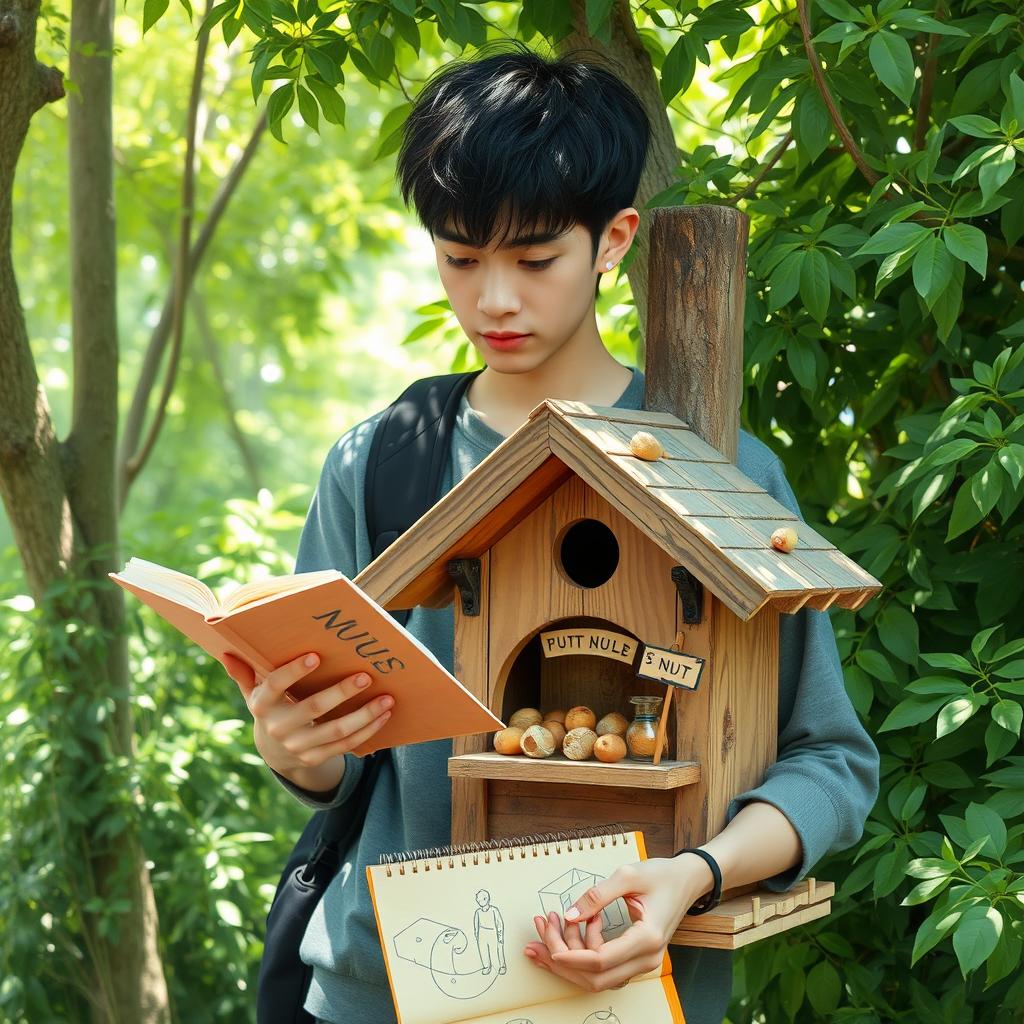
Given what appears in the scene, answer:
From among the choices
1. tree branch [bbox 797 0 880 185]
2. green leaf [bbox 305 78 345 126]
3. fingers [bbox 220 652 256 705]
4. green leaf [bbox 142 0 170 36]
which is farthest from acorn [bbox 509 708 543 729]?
green leaf [bbox 142 0 170 36]

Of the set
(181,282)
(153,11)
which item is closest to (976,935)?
(153,11)

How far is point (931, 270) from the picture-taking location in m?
2.19

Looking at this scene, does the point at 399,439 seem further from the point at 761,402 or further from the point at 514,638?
the point at 761,402

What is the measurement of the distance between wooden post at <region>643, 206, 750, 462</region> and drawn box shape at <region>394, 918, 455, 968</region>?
81 centimetres

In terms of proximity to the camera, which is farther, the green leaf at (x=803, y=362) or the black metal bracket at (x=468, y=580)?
the green leaf at (x=803, y=362)

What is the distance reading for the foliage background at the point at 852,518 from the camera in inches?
89.7

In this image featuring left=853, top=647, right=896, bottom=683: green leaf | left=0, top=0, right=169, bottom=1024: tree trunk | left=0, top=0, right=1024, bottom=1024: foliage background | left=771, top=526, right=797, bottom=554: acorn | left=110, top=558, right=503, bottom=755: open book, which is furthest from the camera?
left=0, top=0, right=169, bottom=1024: tree trunk

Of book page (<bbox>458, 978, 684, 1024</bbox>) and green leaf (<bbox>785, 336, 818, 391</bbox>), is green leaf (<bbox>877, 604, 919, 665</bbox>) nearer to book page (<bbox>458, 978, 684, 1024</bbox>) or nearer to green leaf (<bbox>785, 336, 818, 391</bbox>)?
green leaf (<bbox>785, 336, 818, 391</bbox>)

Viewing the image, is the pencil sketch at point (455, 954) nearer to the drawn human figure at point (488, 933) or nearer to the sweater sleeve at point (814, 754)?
the drawn human figure at point (488, 933)

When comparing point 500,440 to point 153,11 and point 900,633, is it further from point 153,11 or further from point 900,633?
point 153,11

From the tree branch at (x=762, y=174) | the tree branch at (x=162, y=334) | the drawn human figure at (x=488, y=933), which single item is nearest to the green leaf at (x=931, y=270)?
the tree branch at (x=762, y=174)

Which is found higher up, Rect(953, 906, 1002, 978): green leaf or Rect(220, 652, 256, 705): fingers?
Rect(220, 652, 256, 705): fingers

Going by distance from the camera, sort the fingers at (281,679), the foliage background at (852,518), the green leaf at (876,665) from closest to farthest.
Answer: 1. the fingers at (281,679)
2. the foliage background at (852,518)
3. the green leaf at (876,665)

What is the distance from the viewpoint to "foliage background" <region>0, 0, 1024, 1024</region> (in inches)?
89.7
